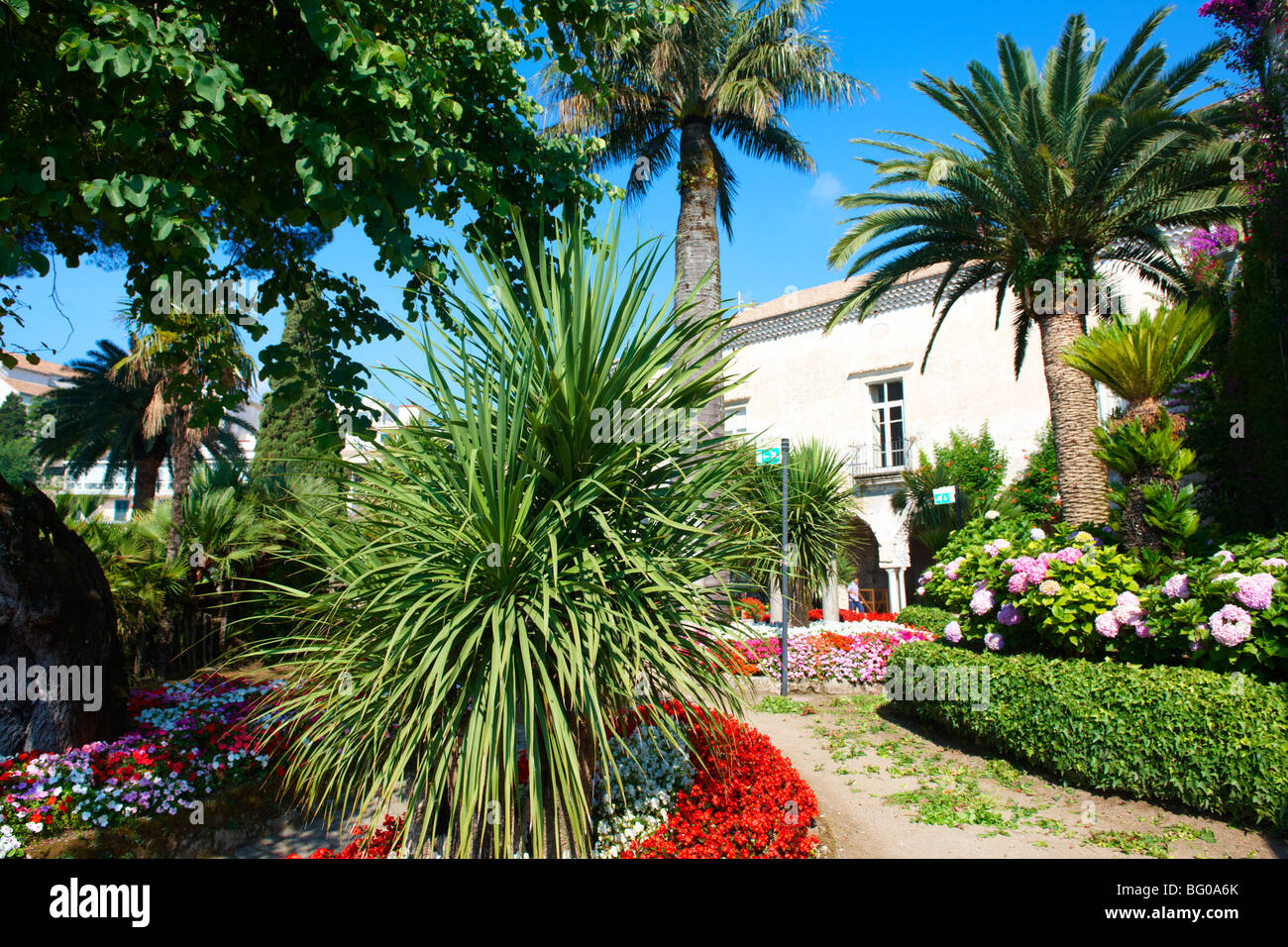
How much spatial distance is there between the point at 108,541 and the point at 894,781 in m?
8.37

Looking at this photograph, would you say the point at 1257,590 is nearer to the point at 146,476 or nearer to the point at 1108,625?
the point at 1108,625

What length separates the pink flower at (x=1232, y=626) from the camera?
4.60 metres

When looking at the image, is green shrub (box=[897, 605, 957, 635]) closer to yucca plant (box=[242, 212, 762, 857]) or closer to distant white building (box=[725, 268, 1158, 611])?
distant white building (box=[725, 268, 1158, 611])

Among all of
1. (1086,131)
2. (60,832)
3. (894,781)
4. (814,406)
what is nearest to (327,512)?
(60,832)

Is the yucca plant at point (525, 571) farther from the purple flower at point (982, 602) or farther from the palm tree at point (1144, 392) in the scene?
the palm tree at point (1144, 392)

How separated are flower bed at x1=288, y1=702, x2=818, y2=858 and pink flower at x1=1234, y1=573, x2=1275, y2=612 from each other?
3.15 metres

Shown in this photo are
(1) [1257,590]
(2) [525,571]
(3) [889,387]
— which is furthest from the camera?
(3) [889,387]

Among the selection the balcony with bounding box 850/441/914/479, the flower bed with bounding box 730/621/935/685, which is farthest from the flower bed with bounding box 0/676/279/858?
the balcony with bounding box 850/441/914/479

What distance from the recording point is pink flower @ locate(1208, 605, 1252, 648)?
460 centimetres

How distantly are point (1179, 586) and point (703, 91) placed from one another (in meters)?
8.16

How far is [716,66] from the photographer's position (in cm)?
972

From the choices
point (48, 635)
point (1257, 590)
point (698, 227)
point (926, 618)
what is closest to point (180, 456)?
point (48, 635)

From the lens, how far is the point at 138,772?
4.64m

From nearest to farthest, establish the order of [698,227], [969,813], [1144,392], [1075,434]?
[969,813]
[1144,392]
[698,227]
[1075,434]
